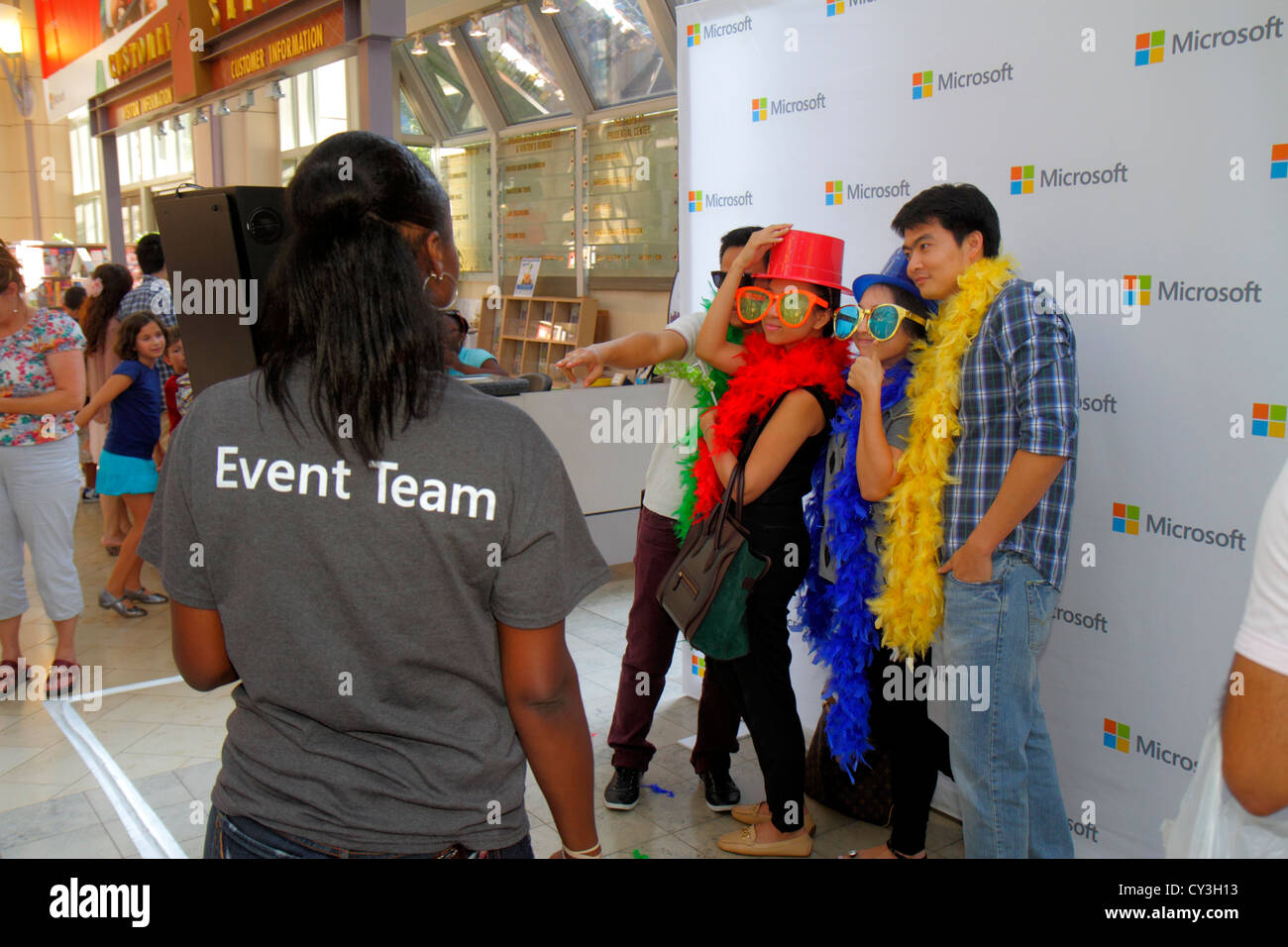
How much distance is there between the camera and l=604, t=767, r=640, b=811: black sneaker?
9.64 ft

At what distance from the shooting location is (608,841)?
2750 millimetres

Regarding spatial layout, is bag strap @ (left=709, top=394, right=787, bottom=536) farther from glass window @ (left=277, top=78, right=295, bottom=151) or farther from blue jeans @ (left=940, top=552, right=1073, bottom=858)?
glass window @ (left=277, top=78, right=295, bottom=151)

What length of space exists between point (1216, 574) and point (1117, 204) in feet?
2.87

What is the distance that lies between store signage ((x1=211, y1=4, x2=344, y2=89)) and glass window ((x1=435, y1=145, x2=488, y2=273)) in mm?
4317

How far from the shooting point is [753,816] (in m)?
2.79

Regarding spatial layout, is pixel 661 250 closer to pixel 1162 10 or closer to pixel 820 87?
pixel 820 87

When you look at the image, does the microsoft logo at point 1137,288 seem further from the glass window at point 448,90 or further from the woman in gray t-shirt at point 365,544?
the glass window at point 448,90

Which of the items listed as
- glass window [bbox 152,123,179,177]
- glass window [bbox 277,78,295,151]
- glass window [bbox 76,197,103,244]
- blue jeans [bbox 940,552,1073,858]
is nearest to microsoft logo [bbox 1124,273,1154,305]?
blue jeans [bbox 940,552,1073,858]

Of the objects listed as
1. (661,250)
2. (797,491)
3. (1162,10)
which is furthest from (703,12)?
(661,250)

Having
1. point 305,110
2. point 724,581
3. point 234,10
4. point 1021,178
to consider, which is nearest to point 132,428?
point 234,10

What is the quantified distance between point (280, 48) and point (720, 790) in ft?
13.8

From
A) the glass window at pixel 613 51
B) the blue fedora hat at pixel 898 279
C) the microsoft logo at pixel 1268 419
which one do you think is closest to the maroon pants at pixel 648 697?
the blue fedora hat at pixel 898 279

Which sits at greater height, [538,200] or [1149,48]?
[538,200]

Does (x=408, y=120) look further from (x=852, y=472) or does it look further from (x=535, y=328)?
(x=852, y=472)
